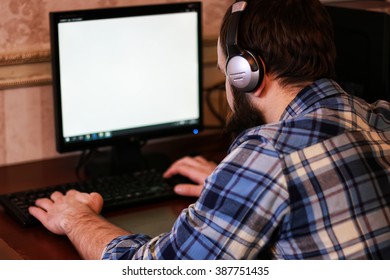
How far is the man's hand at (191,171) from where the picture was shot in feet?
6.49

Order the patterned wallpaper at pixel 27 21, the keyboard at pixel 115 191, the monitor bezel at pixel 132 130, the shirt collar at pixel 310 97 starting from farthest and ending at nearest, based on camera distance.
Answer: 1. the patterned wallpaper at pixel 27 21
2. the monitor bezel at pixel 132 130
3. the keyboard at pixel 115 191
4. the shirt collar at pixel 310 97

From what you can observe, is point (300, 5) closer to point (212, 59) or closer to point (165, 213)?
point (165, 213)

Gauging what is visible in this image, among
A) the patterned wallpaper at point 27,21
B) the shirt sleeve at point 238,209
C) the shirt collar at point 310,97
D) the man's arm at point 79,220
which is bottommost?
the man's arm at point 79,220

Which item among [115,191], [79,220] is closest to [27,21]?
[115,191]

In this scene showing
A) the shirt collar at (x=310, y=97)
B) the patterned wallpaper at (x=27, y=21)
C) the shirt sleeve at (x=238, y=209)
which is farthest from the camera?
the patterned wallpaper at (x=27, y=21)

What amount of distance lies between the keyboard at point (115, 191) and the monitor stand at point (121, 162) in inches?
3.8

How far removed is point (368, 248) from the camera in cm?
140

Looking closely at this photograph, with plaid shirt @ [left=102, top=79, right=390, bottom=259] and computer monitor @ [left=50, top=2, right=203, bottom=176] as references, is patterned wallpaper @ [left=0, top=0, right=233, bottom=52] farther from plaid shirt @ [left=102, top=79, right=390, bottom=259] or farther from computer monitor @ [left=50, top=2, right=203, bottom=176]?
plaid shirt @ [left=102, top=79, right=390, bottom=259]

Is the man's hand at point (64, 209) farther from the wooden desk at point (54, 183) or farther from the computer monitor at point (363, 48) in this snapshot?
the computer monitor at point (363, 48)

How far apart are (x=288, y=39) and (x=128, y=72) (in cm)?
74

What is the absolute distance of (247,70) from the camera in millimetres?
1435

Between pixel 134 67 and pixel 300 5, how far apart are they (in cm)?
72

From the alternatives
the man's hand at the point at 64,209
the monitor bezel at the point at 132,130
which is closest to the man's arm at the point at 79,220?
the man's hand at the point at 64,209

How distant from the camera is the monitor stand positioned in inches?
84.0
